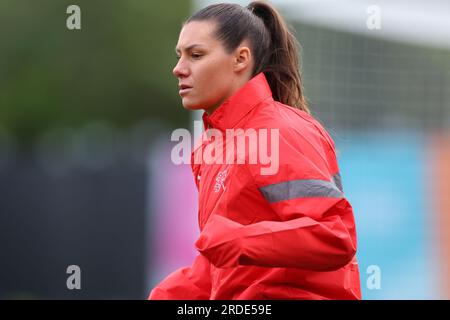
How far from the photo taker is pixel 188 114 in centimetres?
1678

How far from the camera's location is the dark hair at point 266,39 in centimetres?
375

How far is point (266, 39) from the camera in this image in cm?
389

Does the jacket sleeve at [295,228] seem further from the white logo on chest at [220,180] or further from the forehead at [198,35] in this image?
the forehead at [198,35]

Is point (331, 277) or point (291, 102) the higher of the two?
point (291, 102)

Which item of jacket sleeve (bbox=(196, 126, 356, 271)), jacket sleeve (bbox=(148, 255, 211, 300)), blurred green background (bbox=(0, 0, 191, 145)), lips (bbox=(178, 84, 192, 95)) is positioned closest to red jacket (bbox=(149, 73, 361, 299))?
jacket sleeve (bbox=(196, 126, 356, 271))

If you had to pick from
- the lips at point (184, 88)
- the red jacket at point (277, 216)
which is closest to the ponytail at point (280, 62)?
the red jacket at point (277, 216)

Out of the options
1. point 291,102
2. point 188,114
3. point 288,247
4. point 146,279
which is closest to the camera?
point 288,247

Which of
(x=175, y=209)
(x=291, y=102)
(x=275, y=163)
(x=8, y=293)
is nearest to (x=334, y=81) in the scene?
(x=175, y=209)

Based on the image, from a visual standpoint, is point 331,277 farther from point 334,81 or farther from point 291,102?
point 334,81

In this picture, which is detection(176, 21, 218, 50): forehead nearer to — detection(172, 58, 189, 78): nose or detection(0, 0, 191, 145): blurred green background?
detection(172, 58, 189, 78): nose

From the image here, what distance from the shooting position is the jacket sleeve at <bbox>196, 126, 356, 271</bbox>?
3119 millimetres

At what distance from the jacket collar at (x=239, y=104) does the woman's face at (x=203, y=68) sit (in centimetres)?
7

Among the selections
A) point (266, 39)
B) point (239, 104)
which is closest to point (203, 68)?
point (239, 104)
